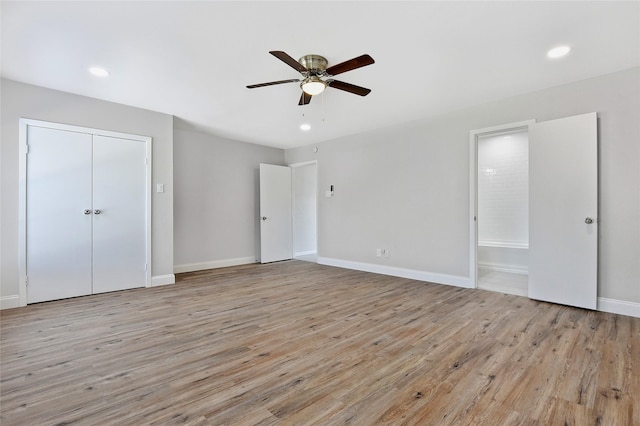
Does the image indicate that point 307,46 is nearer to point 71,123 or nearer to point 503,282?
point 71,123

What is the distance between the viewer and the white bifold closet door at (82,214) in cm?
345

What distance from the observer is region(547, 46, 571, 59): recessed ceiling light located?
2.60 m

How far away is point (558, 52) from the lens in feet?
8.73

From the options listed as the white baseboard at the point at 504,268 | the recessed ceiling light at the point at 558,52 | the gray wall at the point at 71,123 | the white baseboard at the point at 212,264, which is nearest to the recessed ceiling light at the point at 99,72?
the gray wall at the point at 71,123

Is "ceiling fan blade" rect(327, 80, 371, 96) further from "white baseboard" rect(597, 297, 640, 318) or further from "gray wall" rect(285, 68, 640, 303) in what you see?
"white baseboard" rect(597, 297, 640, 318)

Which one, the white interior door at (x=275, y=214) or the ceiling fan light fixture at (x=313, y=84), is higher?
the ceiling fan light fixture at (x=313, y=84)

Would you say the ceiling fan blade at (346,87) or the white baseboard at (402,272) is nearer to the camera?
the ceiling fan blade at (346,87)

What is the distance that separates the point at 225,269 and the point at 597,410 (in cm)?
505

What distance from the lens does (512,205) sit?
18.4 ft

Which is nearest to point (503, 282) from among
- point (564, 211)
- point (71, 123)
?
point (564, 211)

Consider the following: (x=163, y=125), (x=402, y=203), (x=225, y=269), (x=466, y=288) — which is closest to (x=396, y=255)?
(x=402, y=203)

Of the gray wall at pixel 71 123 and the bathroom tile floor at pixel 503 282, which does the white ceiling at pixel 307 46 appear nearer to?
the gray wall at pixel 71 123

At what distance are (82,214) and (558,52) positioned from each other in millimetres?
5462

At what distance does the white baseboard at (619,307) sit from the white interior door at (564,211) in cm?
9
